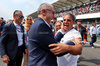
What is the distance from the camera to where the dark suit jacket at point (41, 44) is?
38.1 inches

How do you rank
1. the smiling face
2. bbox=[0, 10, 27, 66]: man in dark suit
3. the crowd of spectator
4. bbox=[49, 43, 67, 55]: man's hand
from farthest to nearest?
the crowd of spectator
bbox=[0, 10, 27, 66]: man in dark suit
the smiling face
bbox=[49, 43, 67, 55]: man's hand

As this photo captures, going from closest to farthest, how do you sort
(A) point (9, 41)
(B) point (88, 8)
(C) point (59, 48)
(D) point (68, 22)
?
(C) point (59, 48), (D) point (68, 22), (A) point (9, 41), (B) point (88, 8)

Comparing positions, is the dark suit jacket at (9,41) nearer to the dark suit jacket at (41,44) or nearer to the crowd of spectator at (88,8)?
the dark suit jacket at (41,44)

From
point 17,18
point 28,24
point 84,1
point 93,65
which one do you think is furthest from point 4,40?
point 84,1

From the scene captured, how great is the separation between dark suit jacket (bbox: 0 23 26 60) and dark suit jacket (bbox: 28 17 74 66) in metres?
1.18

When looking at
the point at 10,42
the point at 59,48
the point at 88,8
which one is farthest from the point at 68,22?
the point at 88,8

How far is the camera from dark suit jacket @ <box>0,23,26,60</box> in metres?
1.94

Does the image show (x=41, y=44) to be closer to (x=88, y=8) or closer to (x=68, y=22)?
(x=68, y=22)

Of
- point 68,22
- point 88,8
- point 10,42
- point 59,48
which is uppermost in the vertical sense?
point 88,8

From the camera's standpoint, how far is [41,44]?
980 mm

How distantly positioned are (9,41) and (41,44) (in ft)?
4.40

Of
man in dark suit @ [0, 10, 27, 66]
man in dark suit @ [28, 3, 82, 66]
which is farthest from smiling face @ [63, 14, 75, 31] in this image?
man in dark suit @ [0, 10, 27, 66]

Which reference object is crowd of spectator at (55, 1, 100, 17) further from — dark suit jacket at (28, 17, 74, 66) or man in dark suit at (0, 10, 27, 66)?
dark suit jacket at (28, 17, 74, 66)

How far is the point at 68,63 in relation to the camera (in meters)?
1.47
